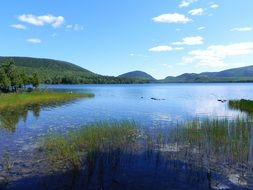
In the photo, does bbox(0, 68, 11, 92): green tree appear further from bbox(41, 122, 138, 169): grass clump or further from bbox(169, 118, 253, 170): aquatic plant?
bbox(169, 118, 253, 170): aquatic plant

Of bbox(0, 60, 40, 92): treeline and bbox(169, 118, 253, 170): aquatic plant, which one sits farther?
bbox(0, 60, 40, 92): treeline

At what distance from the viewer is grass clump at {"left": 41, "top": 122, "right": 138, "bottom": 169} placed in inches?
734

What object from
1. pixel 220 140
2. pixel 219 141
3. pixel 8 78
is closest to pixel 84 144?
pixel 219 141

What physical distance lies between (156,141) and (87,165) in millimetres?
7046

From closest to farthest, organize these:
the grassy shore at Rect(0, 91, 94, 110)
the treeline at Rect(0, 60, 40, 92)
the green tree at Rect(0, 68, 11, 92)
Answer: the grassy shore at Rect(0, 91, 94, 110) < the green tree at Rect(0, 68, 11, 92) < the treeline at Rect(0, 60, 40, 92)

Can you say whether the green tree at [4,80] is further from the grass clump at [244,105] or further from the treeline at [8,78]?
the grass clump at [244,105]

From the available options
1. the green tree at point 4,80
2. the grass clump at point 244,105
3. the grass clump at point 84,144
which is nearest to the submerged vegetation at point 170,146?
the grass clump at point 84,144

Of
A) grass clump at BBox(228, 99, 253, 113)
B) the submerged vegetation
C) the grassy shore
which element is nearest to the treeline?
the grassy shore

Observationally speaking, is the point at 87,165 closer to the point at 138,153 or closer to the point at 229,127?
the point at 138,153

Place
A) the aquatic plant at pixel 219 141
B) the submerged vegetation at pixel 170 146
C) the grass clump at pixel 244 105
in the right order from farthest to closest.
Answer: the grass clump at pixel 244 105
the aquatic plant at pixel 219 141
the submerged vegetation at pixel 170 146

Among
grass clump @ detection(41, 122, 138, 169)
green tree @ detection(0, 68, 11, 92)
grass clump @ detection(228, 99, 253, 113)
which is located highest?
green tree @ detection(0, 68, 11, 92)

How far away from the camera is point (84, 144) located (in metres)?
21.0

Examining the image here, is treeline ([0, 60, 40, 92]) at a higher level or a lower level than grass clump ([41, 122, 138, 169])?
higher

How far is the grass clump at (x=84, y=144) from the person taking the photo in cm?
1865
